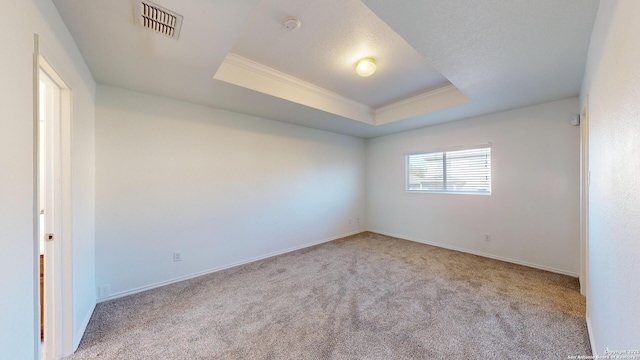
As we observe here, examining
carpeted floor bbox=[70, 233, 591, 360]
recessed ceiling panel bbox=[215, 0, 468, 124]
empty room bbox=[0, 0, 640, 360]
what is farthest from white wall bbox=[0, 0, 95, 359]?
recessed ceiling panel bbox=[215, 0, 468, 124]

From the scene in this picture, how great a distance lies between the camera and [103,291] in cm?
236

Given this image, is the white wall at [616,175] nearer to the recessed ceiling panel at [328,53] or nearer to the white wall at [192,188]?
the recessed ceiling panel at [328,53]

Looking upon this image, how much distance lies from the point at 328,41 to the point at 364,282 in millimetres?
2699

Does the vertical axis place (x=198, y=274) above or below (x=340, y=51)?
below

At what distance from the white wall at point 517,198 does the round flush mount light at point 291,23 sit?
330 centimetres

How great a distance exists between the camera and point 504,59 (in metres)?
2.02

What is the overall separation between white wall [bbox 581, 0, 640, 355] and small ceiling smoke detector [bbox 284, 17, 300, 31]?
1.81 metres

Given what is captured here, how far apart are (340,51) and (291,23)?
619mm

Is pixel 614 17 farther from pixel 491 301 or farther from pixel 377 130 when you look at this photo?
pixel 377 130

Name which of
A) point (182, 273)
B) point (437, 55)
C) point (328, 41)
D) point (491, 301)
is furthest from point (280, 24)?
point (491, 301)

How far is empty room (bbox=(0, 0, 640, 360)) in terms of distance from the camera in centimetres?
113

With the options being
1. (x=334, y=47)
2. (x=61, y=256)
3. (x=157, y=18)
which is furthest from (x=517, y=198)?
(x=61, y=256)

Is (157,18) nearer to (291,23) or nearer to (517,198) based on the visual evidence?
(291,23)

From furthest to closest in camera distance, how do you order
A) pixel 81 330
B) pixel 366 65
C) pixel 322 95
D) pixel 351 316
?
pixel 322 95
pixel 366 65
pixel 351 316
pixel 81 330
